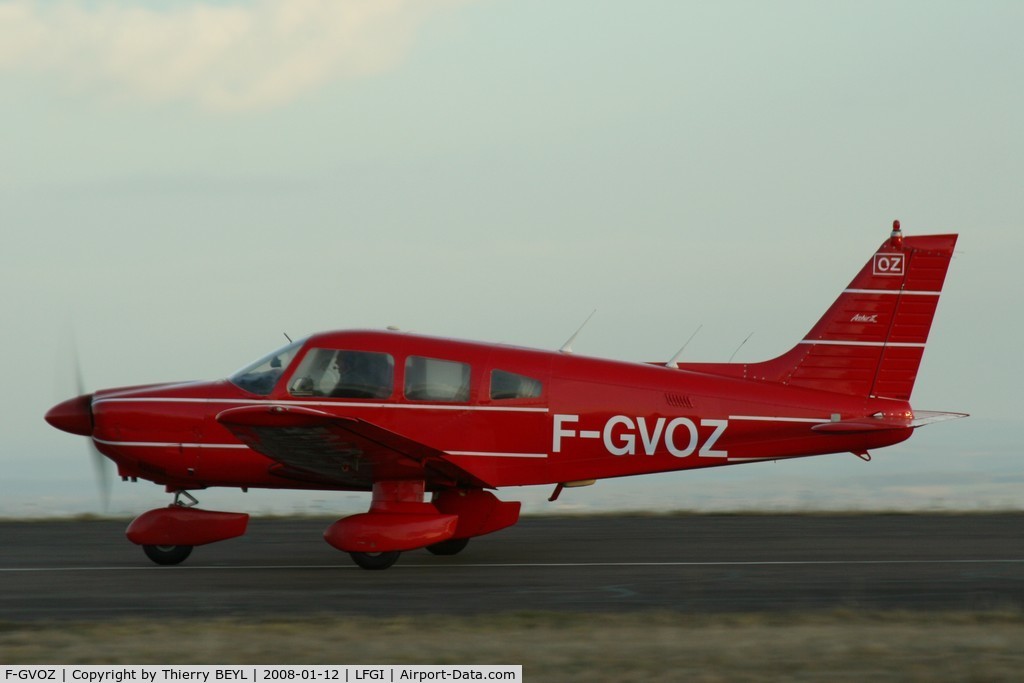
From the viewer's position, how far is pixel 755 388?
1134 centimetres

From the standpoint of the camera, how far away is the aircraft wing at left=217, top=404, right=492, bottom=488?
9.50 m

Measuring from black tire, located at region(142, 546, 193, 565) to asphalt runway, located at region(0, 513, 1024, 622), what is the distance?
7.7 inches

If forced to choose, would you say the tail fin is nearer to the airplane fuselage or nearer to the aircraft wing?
the airplane fuselage

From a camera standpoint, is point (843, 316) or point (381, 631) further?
point (843, 316)

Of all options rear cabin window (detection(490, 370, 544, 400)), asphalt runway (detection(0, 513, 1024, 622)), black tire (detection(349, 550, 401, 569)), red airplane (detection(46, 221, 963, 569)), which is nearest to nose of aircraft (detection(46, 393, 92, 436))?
red airplane (detection(46, 221, 963, 569))

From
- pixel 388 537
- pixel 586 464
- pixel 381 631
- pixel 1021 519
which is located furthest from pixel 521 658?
pixel 1021 519

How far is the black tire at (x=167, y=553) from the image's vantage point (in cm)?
1090

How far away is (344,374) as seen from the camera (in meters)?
11.0

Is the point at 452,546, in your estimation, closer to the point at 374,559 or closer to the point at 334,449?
the point at 374,559

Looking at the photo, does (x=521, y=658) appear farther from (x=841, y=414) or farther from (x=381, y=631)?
(x=841, y=414)

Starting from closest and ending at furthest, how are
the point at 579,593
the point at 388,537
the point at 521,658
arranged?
the point at 521,658 < the point at 579,593 < the point at 388,537

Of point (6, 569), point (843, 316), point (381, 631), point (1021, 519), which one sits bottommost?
point (1021, 519)

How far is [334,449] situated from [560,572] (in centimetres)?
219

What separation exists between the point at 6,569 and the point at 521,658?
6.20 meters
